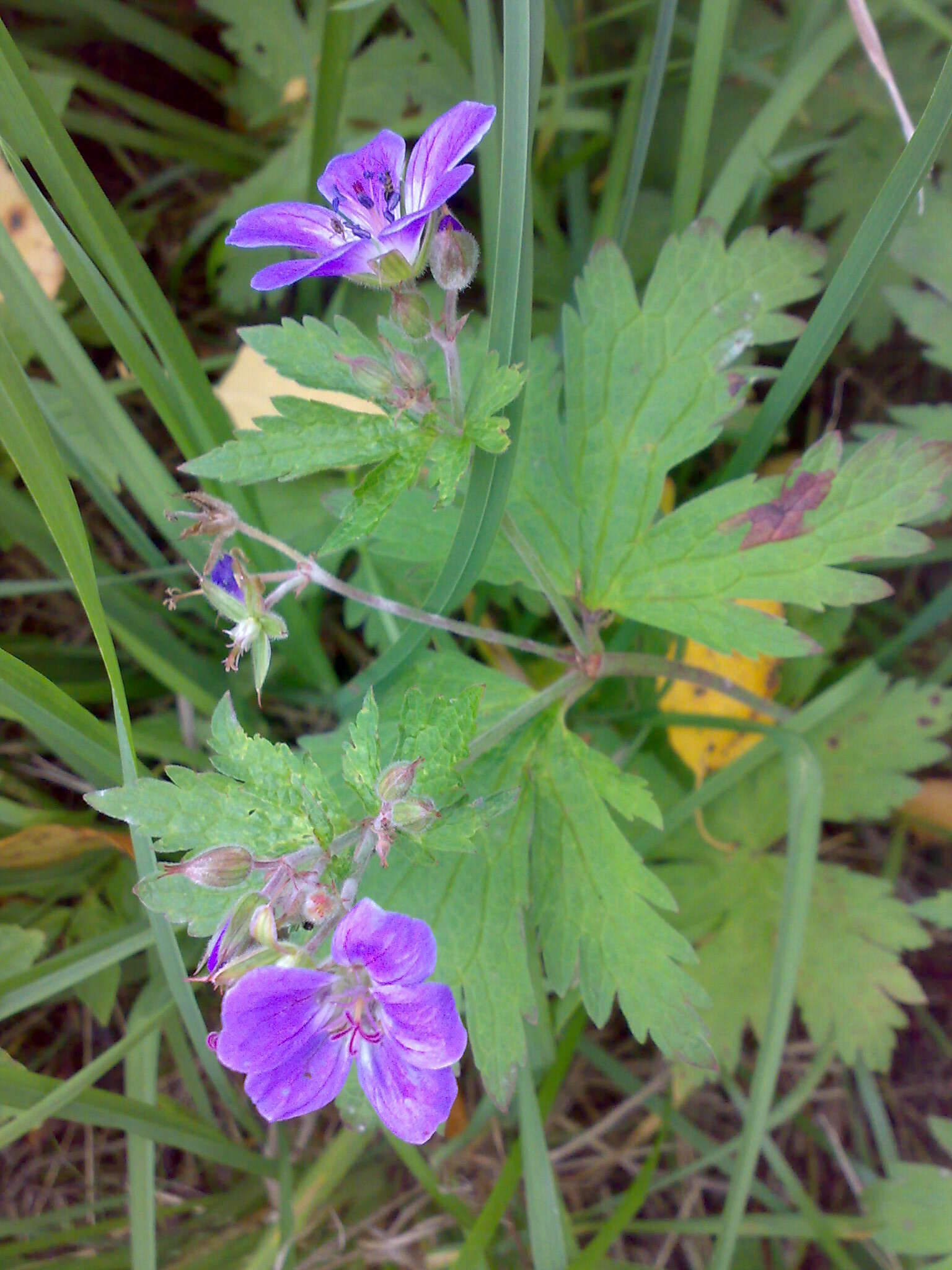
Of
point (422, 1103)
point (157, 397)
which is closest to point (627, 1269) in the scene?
point (422, 1103)

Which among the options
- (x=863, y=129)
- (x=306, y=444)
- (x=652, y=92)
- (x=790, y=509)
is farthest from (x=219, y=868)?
(x=863, y=129)

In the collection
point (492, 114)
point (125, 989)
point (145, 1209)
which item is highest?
point (492, 114)

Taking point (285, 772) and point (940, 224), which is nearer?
point (285, 772)

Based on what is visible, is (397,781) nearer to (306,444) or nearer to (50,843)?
(306,444)

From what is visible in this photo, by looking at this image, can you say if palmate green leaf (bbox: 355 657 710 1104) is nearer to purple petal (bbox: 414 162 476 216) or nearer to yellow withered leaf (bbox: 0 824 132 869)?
yellow withered leaf (bbox: 0 824 132 869)

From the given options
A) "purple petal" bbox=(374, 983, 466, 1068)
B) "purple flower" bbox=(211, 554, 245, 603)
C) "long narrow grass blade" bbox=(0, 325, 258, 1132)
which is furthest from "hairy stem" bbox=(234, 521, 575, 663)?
"purple petal" bbox=(374, 983, 466, 1068)

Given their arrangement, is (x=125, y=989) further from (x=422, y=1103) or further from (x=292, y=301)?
(x=292, y=301)

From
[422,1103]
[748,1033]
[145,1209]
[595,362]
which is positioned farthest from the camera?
[748,1033]
